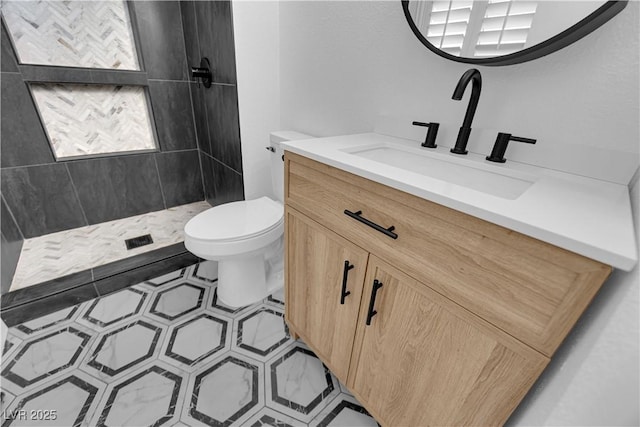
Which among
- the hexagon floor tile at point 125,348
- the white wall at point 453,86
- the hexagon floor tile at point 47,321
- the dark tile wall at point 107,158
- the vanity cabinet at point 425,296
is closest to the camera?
the vanity cabinet at point 425,296

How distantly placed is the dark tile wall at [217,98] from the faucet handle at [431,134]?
1.08 metres

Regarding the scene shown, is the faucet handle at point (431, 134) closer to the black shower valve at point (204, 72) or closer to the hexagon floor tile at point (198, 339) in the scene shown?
the hexagon floor tile at point (198, 339)

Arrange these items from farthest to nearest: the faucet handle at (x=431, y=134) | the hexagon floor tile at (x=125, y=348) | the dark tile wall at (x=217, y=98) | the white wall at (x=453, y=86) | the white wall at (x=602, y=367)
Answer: the dark tile wall at (x=217, y=98)
the hexagon floor tile at (x=125, y=348)
the faucet handle at (x=431, y=134)
the white wall at (x=453, y=86)
the white wall at (x=602, y=367)

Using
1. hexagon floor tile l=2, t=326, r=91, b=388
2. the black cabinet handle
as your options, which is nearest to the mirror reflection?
the black cabinet handle

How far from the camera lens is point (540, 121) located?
0.74 m

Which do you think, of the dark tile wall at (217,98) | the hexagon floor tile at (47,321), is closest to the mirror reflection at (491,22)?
the dark tile wall at (217,98)

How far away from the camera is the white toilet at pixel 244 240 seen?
1202 millimetres

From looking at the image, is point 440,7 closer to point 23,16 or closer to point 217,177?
point 217,177

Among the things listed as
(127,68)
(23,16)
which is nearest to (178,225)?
(127,68)

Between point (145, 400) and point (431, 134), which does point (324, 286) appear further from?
point (145, 400)

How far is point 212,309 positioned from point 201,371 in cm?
34

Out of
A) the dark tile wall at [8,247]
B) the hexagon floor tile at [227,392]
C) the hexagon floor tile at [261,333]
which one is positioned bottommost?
the hexagon floor tile at [227,392]

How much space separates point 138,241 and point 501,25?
2200 millimetres

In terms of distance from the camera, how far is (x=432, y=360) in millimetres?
640
